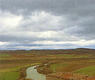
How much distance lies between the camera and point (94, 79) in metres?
44.2

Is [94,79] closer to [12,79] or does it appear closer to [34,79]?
[34,79]

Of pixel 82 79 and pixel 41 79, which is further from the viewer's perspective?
pixel 41 79

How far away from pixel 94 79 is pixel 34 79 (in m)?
13.7

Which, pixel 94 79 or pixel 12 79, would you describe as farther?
pixel 12 79

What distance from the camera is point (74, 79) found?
4584 centimetres

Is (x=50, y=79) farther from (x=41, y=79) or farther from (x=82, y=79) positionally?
(x=82, y=79)

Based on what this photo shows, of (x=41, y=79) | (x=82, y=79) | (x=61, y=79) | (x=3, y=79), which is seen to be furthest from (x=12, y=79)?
(x=82, y=79)

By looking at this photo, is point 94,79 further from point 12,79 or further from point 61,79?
point 12,79

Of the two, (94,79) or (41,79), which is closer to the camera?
(94,79)

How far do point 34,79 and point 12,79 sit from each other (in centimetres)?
501

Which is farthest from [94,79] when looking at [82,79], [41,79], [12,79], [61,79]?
[12,79]

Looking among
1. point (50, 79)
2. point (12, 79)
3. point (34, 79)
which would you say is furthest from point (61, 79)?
point (12, 79)

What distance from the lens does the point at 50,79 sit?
4716 cm

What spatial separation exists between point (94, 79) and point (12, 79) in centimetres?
1824
